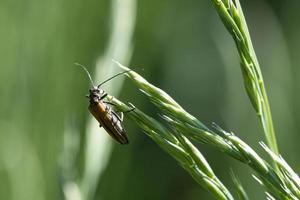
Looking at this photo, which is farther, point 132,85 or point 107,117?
point 132,85

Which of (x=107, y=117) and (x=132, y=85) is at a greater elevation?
(x=107, y=117)

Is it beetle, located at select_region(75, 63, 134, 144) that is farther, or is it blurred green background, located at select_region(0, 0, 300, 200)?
blurred green background, located at select_region(0, 0, 300, 200)

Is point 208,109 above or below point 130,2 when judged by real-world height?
below

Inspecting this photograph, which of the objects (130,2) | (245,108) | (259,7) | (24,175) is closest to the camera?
(130,2)

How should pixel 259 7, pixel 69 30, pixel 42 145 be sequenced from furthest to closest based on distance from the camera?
pixel 259 7, pixel 69 30, pixel 42 145

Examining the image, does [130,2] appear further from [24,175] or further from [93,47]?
[93,47]

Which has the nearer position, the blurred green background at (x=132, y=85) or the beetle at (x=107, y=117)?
the beetle at (x=107, y=117)

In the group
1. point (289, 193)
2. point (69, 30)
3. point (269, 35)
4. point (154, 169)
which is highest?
point (69, 30)

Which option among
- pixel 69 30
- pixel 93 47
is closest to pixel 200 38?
pixel 93 47
